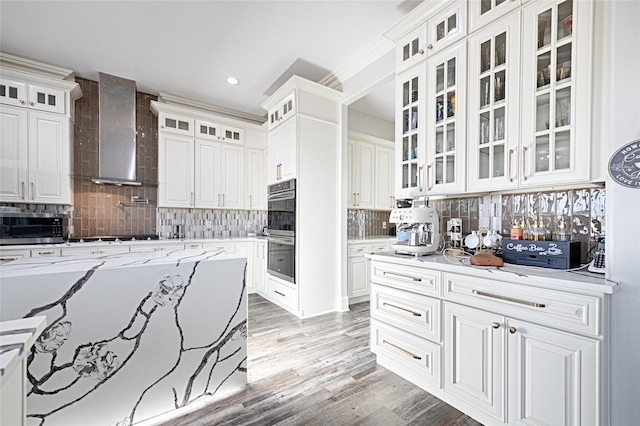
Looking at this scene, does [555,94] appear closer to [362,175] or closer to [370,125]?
[362,175]

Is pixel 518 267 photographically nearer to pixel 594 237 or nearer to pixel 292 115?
pixel 594 237

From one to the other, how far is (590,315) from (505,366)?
492 mm

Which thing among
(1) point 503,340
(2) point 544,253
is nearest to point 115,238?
(1) point 503,340

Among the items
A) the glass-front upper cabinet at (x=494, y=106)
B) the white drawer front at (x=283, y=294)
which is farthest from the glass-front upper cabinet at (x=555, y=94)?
the white drawer front at (x=283, y=294)

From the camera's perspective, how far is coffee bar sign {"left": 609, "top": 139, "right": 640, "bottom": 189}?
1189 millimetres

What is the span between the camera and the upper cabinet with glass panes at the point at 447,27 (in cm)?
189

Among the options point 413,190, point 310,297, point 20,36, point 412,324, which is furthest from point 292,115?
point 20,36

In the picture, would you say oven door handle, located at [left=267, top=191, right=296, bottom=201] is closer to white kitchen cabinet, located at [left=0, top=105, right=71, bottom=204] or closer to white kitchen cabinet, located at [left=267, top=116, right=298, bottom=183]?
white kitchen cabinet, located at [left=267, top=116, right=298, bottom=183]

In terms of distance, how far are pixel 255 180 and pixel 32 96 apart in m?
2.79

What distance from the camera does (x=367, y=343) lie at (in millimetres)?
2605

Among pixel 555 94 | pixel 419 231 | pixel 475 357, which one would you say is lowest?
pixel 475 357

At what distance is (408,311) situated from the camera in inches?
76.8

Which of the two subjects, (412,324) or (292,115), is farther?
(292,115)

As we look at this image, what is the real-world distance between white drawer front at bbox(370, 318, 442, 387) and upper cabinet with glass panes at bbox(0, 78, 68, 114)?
429 cm
